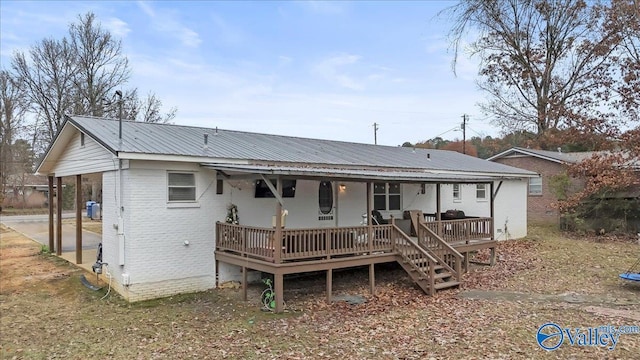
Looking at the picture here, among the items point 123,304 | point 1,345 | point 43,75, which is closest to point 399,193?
point 123,304

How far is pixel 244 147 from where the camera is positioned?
13438mm

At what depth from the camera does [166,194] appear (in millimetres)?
11000

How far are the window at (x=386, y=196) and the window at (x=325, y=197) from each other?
95.9 inches

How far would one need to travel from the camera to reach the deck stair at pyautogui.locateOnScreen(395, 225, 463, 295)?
1131 centimetres

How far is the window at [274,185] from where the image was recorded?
1248 cm

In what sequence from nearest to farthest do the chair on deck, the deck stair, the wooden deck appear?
1. the wooden deck
2. the deck stair
3. the chair on deck

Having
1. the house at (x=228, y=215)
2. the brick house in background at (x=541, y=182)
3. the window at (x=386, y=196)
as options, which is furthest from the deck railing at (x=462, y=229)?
the brick house in background at (x=541, y=182)

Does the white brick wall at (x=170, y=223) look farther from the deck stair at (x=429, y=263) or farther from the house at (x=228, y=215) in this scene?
the deck stair at (x=429, y=263)

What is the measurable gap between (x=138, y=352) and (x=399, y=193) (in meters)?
11.5

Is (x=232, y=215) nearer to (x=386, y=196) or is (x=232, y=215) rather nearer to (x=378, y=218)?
(x=378, y=218)

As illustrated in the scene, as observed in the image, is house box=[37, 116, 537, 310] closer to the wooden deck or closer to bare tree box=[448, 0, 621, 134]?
the wooden deck

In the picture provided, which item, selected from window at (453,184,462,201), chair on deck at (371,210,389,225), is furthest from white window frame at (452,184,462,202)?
chair on deck at (371,210,389,225)

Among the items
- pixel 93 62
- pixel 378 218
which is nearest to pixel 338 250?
pixel 378 218

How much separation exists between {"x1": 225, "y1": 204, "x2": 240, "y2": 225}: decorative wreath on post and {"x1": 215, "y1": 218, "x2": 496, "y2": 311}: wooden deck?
0.85 ft
